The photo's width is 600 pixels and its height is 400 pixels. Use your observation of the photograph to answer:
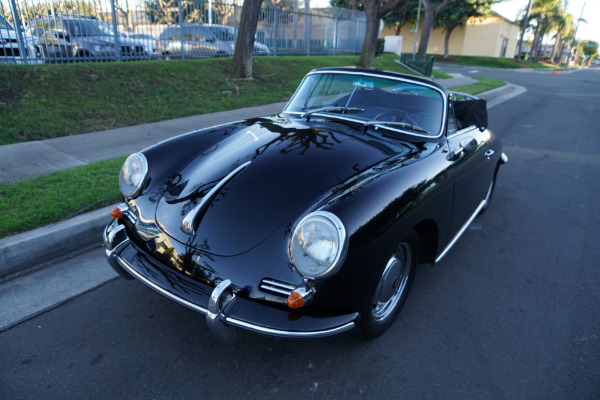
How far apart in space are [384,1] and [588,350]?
655 inches

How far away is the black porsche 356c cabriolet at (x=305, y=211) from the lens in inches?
74.9

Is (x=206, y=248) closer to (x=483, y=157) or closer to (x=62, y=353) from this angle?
(x=62, y=353)

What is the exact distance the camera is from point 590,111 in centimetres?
1270

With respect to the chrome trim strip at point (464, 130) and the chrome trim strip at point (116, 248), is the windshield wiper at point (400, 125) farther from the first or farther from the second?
the chrome trim strip at point (116, 248)

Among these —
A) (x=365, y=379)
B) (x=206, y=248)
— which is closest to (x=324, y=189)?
(x=206, y=248)

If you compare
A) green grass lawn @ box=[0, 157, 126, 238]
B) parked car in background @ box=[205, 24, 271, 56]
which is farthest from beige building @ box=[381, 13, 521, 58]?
green grass lawn @ box=[0, 157, 126, 238]

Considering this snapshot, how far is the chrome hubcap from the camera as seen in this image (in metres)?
2.32

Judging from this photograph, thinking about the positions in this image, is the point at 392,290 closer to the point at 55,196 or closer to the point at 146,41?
the point at 55,196

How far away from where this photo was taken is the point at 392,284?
2.41 meters

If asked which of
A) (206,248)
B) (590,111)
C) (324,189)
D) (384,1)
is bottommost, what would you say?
(590,111)

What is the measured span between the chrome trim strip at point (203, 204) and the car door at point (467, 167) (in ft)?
5.15

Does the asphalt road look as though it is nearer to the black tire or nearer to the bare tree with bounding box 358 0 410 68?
the black tire

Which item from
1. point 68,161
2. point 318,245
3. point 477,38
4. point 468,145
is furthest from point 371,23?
point 477,38

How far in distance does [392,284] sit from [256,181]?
3.34 feet
